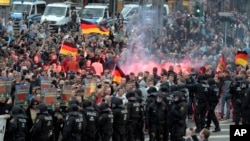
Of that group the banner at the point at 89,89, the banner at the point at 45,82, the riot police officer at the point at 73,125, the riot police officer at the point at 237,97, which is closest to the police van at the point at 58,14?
the riot police officer at the point at 237,97

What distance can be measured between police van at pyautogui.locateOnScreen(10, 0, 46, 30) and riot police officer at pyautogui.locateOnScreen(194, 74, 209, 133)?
24.6 metres

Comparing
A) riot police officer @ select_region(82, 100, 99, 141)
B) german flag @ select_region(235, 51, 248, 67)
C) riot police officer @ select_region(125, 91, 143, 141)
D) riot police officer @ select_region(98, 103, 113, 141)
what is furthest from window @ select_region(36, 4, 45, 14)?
riot police officer @ select_region(82, 100, 99, 141)

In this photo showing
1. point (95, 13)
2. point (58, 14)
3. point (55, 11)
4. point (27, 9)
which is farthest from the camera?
point (95, 13)

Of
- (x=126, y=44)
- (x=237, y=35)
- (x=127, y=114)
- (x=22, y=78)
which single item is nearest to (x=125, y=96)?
(x=127, y=114)

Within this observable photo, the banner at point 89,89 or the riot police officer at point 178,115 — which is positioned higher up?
the banner at point 89,89

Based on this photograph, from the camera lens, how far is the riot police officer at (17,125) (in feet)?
68.7

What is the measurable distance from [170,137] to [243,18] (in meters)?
28.9

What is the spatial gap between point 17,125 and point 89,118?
1.68 metres

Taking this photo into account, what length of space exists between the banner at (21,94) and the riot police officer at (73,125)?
114 cm

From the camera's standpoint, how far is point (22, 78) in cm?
2534

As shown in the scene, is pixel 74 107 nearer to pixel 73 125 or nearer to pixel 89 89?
pixel 73 125

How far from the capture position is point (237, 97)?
89.0 feet

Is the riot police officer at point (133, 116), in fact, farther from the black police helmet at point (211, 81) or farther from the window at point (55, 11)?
the window at point (55, 11)

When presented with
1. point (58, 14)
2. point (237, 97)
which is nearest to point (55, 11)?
point (58, 14)
